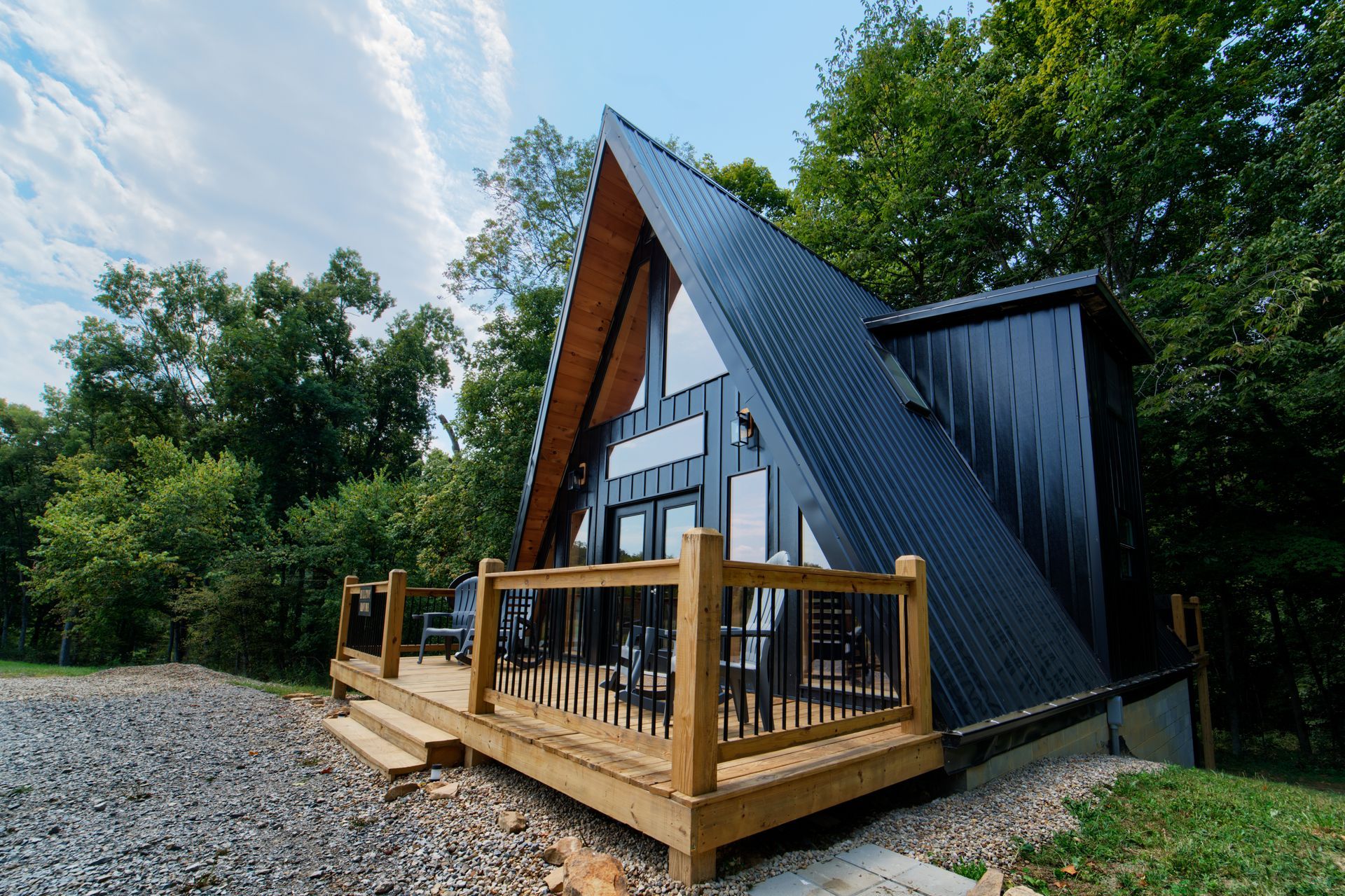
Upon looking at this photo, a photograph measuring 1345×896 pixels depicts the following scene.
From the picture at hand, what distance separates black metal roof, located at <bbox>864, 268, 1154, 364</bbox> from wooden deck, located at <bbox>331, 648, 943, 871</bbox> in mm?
4526

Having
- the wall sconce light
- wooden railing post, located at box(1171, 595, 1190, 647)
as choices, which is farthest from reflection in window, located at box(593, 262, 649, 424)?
wooden railing post, located at box(1171, 595, 1190, 647)

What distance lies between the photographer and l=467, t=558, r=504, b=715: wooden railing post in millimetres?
3859

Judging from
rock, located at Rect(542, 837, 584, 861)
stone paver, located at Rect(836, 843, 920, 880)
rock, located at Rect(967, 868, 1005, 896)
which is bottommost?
rock, located at Rect(542, 837, 584, 861)

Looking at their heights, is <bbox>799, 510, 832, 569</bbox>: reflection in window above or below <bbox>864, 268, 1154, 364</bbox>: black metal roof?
below

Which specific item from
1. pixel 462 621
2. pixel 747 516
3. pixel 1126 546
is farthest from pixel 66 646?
pixel 1126 546

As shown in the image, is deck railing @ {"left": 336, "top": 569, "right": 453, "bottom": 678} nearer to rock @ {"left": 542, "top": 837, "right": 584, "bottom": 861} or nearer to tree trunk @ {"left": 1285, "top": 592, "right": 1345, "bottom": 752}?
rock @ {"left": 542, "top": 837, "right": 584, "bottom": 861}

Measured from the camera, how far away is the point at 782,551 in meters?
5.11

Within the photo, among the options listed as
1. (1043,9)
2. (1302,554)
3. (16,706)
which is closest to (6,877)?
(16,706)

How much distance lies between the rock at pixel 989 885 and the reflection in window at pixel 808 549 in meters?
2.68

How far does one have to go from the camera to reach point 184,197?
837 inches

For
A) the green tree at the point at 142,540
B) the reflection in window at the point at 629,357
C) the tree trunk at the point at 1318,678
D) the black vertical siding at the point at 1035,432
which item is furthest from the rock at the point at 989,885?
the green tree at the point at 142,540

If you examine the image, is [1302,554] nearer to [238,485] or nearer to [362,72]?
[362,72]

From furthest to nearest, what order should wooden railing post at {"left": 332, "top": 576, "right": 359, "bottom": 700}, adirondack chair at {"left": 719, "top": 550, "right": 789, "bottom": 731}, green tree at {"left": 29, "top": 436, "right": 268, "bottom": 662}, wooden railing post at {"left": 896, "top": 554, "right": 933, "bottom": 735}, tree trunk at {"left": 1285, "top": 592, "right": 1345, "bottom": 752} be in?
green tree at {"left": 29, "top": 436, "right": 268, "bottom": 662} → tree trunk at {"left": 1285, "top": 592, "right": 1345, "bottom": 752} → wooden railing post at {"left": 332, "top": 576, "right": 359, "bottom": 700} → wooden railing post at {"left": 896, "top": 554, "right": 933, "bottom": 735} → adirondack chair at {"left": 719, "top": 550, "right": 789, "bottom": 731}

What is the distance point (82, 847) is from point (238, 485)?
59.6 ft
